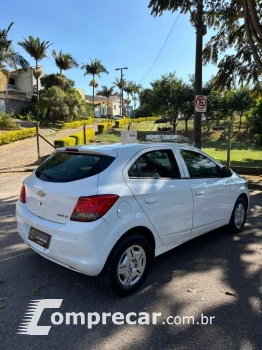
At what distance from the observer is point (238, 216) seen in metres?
4.80

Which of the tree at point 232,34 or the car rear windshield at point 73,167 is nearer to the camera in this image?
the car rear windshield at point 73,167

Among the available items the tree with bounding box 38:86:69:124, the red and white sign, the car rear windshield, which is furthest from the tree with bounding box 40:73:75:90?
the car rear windshield

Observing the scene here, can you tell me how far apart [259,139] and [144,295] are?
1217 cm

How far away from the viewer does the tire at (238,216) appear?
4.68 m

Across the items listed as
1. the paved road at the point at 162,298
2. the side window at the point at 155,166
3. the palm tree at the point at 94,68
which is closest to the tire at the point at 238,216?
the paved road at the point at 162,298

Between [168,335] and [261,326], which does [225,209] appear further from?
[168,335]

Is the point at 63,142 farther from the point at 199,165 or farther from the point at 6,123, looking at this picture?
the point at 6,123

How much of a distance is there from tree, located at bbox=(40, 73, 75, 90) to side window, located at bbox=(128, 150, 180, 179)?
3609cm

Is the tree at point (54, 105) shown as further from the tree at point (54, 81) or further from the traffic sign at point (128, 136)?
the traffic sign at point (128, 136)

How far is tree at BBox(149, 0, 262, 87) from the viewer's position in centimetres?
903

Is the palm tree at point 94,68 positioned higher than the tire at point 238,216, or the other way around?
the palm tree at point 94,68

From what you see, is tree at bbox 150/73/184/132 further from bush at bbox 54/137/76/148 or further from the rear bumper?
the rear bumper

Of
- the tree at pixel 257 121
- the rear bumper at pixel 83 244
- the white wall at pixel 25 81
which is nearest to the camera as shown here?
the rear bumper at pixel 83 244

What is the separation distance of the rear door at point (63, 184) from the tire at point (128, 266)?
61 cm
